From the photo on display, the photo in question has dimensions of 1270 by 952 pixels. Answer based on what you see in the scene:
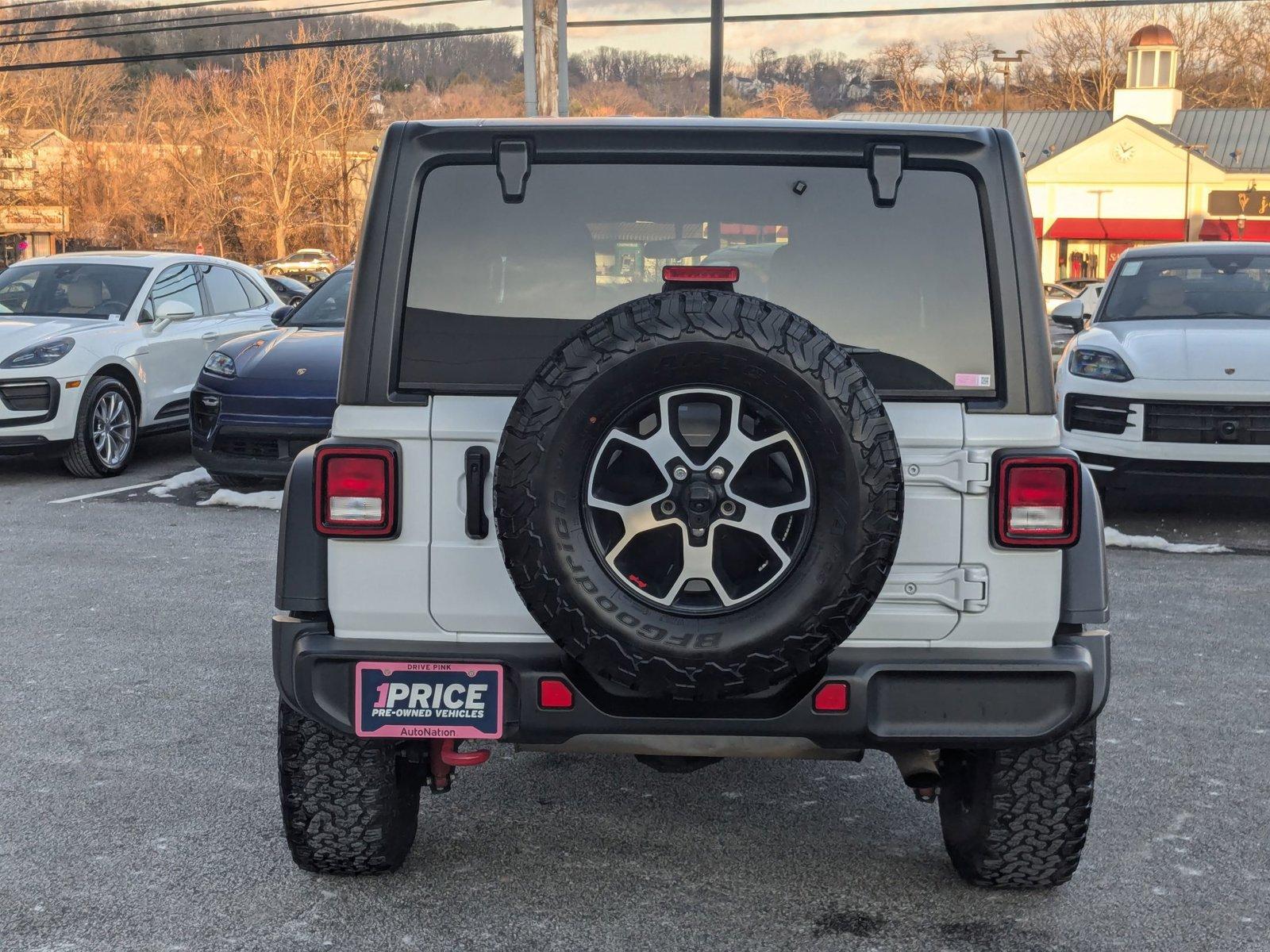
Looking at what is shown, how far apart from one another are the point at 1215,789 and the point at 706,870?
170 centimetres

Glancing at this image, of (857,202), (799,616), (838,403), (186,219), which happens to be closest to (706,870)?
(799,616)

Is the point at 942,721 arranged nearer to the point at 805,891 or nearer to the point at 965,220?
the point at 805,891

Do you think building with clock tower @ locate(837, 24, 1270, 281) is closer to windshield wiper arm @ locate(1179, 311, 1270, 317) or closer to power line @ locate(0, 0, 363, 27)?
power line @ locate(0, 0, 363, 27)

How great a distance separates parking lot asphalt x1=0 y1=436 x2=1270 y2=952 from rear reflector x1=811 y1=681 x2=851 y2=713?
582mm

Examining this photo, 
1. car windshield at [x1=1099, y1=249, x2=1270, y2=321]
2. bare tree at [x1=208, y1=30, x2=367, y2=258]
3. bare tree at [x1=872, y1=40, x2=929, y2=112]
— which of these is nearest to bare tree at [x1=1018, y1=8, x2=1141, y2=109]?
bare tree at [x1=872, y1=40, x2=929, y2=112]

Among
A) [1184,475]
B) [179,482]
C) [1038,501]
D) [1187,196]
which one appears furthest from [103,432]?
[1187,196]

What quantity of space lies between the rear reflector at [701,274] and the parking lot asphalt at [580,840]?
1.49 m

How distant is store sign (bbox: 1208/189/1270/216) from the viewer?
63094mm

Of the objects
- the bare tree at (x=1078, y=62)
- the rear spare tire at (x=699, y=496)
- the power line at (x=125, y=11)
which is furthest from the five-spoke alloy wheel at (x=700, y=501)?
the bare tree at (x=1078, y=62)

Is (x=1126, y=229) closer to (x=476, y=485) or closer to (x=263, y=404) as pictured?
(x=263, y=404)

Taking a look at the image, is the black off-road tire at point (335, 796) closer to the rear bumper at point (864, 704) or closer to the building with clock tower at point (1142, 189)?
the rear bumper at point (864, 704)

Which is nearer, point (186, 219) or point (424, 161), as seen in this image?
point (424, 161)

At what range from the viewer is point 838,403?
276cm

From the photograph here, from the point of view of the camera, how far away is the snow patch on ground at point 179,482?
10055mm
